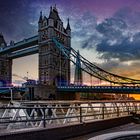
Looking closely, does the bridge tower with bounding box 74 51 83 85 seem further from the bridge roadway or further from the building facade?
the bridge roadway

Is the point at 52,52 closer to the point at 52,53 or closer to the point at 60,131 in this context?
the point at 52,53

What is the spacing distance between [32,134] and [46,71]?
99374mm

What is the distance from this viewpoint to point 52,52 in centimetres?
10912

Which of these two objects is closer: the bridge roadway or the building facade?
the bridge roadway

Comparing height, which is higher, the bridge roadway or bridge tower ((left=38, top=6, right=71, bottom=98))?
bridge tower ((left=38, top=6, right=71, bottom=98))

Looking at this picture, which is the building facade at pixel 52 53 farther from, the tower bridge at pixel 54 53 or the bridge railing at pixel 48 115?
the bridge railing at pixel 48 115

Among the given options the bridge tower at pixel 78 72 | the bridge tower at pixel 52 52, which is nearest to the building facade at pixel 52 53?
the bridge tower at pixel 52 52

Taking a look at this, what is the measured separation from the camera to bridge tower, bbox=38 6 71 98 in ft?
353

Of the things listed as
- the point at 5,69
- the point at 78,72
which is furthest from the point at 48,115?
the point at 5,69

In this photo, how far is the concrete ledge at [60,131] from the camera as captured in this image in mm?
7921

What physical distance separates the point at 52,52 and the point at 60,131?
10003 centimetres

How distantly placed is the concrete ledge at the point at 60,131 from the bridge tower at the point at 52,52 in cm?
8982

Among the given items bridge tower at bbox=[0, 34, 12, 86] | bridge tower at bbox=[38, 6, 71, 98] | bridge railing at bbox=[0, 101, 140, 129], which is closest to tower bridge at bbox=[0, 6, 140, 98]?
bridge tower at bbox=[38, 6, 71, 98]

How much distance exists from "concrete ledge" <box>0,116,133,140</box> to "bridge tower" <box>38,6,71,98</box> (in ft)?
295
